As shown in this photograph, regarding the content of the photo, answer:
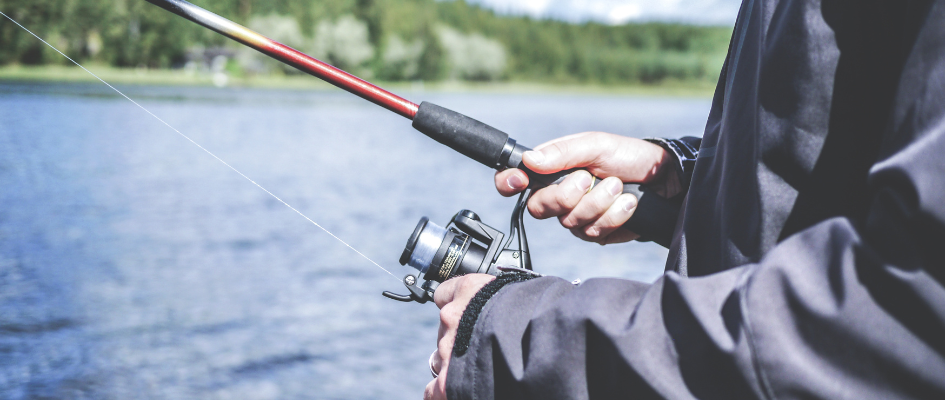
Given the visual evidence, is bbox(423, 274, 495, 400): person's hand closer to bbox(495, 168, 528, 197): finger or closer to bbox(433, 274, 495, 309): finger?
bbox(433, 274, 495, 309): finger

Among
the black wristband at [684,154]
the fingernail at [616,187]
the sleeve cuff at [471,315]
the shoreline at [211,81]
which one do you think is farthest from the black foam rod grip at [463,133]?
the shoreline at [211,81]

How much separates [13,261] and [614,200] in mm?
5014

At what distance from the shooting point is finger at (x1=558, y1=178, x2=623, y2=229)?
1.57m

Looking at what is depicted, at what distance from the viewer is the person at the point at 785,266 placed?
2.26 feet

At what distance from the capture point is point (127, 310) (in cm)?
435

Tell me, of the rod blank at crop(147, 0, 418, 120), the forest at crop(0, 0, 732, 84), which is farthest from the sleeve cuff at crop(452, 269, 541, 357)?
the forest at crop(0, 0, 732, 84)

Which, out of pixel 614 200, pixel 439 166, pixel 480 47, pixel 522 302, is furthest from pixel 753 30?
pixel 480 47

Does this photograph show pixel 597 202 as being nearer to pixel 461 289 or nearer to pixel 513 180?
pixel 513 180

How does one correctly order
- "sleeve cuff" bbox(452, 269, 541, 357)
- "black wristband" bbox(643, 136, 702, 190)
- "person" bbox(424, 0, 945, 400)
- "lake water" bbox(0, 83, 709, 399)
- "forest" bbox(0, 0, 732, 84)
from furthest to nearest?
"forest" bbox(0, 0, 732, 84) → "lake water" bbox(0, 83, 709, 399) → "black wristband" bbox(643, 136, 702, 190) → "sleeve cuff" bbox(452, 269, 541, 357) → "person" bbox(424, 0, 945, 400)

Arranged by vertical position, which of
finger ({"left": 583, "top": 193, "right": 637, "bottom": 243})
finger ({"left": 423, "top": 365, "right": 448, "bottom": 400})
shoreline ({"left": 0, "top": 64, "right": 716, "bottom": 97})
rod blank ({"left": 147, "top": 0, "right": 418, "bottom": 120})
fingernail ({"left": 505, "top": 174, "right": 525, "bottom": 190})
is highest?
rod blank ({"left": 147, "top": 0, "right": 418, "bottom": 120})

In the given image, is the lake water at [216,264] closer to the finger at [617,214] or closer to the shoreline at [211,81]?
the shoreline at [211,81]

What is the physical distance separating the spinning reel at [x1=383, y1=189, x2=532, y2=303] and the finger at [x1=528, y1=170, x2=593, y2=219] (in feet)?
0.15

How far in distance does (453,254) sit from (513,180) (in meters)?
0.21

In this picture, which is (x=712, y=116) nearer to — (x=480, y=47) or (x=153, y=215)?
(x=153, y=215)
